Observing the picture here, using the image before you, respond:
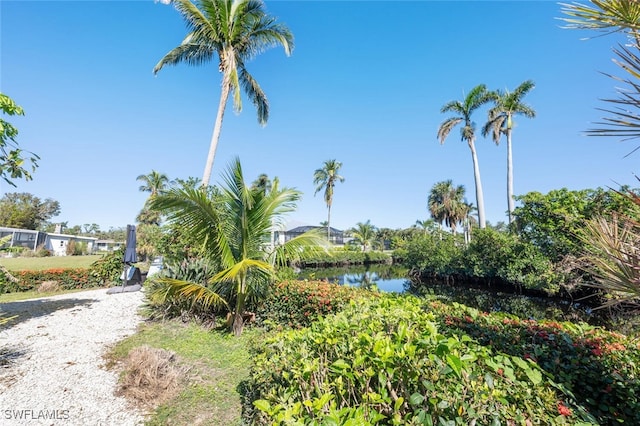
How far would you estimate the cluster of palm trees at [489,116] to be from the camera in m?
19.4

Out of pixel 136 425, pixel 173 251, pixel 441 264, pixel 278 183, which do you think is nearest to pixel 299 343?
pixel 136 425

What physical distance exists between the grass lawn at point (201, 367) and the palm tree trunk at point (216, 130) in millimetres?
5326

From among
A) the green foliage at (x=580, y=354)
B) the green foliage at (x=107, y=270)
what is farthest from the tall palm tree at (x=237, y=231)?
the green foliage at (x=107, y=270)

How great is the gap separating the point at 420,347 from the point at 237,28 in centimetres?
1193

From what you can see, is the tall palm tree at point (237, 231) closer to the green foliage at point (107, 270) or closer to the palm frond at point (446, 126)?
the green foliage at point (107, 270)

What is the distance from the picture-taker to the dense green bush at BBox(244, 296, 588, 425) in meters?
1.43

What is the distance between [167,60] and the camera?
1021 centimetres

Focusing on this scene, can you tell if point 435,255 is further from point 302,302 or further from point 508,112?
point 302,302

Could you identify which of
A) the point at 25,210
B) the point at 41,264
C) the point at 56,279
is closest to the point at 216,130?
the point at 56,279

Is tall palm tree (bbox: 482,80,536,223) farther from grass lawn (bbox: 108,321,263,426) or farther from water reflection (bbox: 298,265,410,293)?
grass lawn (bbox: 108,321,263,426)

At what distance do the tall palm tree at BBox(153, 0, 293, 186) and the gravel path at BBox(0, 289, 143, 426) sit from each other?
501 cm

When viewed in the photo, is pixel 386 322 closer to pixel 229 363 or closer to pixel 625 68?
pixel 625 68

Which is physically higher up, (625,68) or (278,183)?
(278,183)

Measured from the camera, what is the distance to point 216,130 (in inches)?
387
